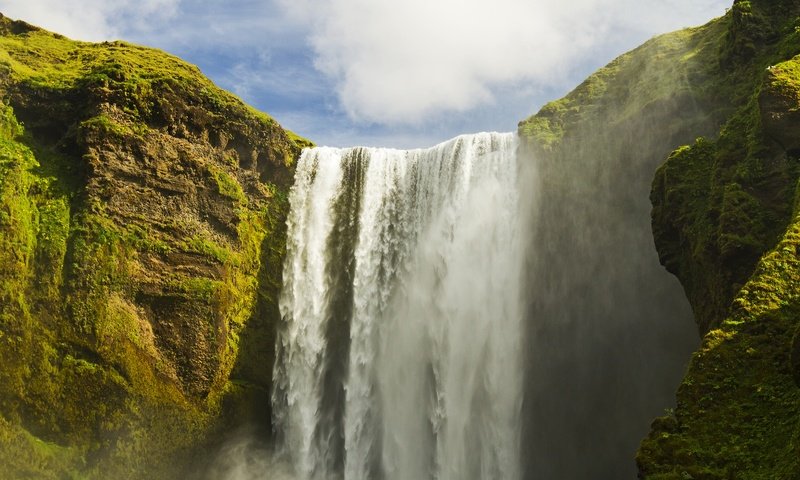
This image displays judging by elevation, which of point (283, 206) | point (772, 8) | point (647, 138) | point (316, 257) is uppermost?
point (772, 8)

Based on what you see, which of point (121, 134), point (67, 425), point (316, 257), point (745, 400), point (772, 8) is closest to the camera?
point (745, 400)

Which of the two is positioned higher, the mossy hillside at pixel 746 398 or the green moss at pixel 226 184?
the green moss at pixel 226 184

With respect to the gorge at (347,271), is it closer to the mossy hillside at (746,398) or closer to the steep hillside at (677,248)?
the steep hillside at (677,248)

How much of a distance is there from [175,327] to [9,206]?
22.8 feet

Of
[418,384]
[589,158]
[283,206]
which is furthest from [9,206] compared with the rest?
[589,158]

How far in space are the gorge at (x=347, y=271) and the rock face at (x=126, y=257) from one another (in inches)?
3.1

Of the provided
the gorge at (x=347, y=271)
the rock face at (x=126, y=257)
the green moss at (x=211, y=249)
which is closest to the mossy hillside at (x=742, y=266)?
the gorge at (x=347, y=271)

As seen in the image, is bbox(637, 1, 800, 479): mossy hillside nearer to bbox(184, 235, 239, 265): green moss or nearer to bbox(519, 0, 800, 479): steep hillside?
bbox(519, 0, 800, 479): steep hillside

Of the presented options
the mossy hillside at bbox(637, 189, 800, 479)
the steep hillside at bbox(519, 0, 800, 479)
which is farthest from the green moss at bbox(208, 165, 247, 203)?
the mossy hillside at bbox(637, 189, 800, 479)

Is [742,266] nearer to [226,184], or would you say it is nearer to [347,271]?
[347,271]

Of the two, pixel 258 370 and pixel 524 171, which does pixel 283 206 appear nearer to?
pixel 258 370

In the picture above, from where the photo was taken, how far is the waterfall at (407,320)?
22844 mm

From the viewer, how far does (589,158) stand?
23406 mm

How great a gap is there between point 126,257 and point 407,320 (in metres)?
11.2
